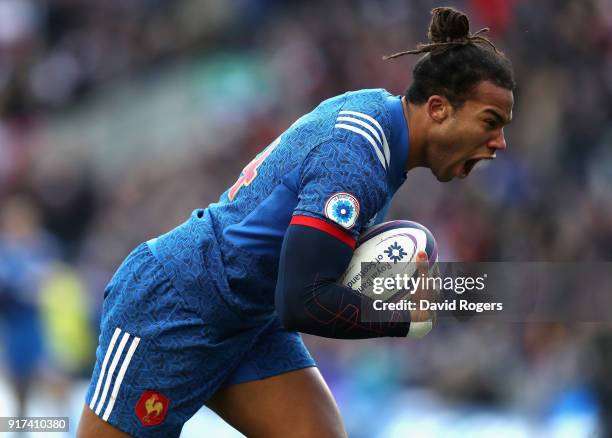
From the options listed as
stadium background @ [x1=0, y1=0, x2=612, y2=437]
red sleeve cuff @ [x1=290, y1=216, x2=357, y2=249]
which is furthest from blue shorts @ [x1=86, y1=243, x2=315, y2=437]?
stadium background @ [x1=0, y1=0, x2=612, y2=437]

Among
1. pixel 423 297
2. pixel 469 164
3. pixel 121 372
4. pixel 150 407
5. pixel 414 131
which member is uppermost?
pixel 414 131

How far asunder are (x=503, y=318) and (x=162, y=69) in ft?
28.4

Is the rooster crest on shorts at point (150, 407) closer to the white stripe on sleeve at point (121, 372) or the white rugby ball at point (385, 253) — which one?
the white stripe on sleeve at point (121, 372)

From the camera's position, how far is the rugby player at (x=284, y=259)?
3594 mm

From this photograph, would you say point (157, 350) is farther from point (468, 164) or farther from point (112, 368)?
point (468, 164)

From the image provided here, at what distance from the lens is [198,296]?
396 cm

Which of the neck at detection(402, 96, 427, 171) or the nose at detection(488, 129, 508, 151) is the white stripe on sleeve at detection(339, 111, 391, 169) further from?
the nose at detection(488, 129, 508, 151)

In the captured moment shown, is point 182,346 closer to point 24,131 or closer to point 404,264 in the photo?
point 404,264

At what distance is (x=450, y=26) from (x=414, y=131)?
38 cm

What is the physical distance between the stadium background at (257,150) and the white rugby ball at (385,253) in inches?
115

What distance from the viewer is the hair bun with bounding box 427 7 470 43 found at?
3816mm

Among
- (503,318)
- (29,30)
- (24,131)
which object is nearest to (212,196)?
(24,131)

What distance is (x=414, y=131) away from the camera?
3.83 m

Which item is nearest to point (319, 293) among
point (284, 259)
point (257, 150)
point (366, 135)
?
point (284, 259)
